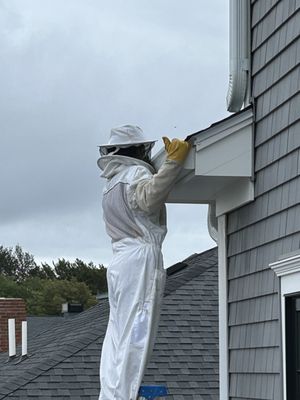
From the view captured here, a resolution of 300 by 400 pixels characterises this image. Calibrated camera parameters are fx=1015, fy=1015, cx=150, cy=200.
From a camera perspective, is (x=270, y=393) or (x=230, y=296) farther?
(x=230, y=296)

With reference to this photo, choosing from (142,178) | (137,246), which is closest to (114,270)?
(137,246)

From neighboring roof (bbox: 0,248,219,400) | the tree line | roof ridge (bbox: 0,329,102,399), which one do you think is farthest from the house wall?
the tree line

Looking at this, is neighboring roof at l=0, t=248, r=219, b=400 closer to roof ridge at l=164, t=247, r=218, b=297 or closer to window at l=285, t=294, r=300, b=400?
roof ridge at l=164, t=247, r=218, b=297

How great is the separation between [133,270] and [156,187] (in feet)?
1.94

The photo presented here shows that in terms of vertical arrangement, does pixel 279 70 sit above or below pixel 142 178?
above

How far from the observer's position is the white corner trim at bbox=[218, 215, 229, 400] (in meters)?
7.66

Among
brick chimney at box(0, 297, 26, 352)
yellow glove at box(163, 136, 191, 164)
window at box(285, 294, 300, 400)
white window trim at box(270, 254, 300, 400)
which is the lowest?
window at box(285, 294, 300, 400)

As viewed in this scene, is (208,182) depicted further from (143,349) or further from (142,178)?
(143,349)

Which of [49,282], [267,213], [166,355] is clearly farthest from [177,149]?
[49,282]

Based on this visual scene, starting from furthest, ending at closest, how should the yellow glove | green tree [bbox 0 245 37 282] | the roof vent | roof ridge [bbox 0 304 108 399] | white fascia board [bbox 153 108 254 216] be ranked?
green tree [bbox 0 245 37 282], the roof vent, roof ridge [bbox 0 304 108 399], white fascia board [bbox 153 108 254 216], the yellow glove

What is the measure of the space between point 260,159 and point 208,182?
0.43 metres

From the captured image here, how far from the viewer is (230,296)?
7.66 metres

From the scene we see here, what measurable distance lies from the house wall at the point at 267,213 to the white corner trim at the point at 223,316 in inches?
3.3

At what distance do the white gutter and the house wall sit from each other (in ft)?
0.24
